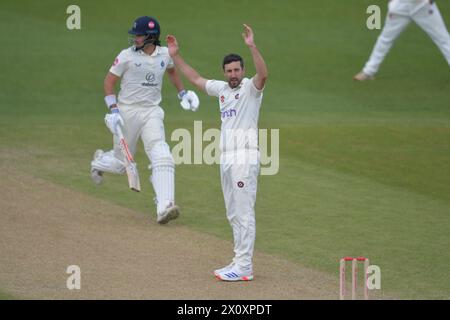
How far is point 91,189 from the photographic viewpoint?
14727 mm

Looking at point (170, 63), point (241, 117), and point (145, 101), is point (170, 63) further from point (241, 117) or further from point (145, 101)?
point (241, 117)

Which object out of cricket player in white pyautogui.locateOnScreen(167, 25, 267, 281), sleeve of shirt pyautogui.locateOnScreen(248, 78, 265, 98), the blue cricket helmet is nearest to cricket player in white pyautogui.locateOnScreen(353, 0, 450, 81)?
the blue cricket helmet

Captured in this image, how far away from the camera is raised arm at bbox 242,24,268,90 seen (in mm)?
10695

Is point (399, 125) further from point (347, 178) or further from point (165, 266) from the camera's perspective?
point (165, 266)

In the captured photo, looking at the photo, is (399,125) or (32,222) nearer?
(32,222)

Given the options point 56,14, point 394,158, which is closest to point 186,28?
point 56,14

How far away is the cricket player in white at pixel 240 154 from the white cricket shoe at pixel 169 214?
6.12 ft

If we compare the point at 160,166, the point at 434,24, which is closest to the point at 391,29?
the point at 434,24

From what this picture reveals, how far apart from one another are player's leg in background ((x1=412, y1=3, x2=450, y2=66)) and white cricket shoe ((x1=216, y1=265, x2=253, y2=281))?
382 inches

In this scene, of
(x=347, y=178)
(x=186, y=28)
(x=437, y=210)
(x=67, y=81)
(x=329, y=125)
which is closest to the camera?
(x=437, y=210)

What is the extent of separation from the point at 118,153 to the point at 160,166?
0.90 metres

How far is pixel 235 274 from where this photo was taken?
35.7ft

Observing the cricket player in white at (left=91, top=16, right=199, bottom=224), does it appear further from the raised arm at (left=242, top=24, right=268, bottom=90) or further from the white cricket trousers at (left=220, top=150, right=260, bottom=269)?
the raised arm at (left=242, top=24, right=268, bottom=90)

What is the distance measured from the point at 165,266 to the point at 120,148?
2.68m
